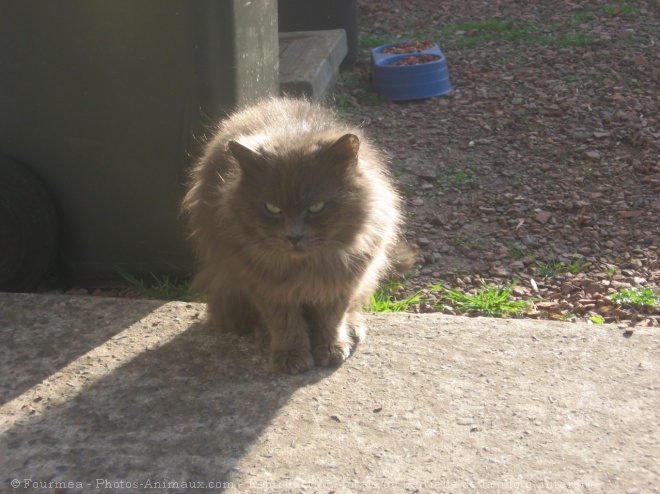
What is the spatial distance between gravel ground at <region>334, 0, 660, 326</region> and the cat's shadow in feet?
4.01

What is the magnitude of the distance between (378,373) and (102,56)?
205 cm

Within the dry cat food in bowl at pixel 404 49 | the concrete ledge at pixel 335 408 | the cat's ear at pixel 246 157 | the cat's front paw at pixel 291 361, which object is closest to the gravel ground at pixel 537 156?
the dry cat food in bowl at pixel 404 49

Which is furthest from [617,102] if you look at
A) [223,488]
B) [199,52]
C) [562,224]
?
[223,488]

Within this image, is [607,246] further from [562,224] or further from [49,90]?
[49,90]

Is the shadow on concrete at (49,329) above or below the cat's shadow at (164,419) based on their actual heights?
below

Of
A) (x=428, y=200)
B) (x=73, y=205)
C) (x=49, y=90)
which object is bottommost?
(x=428, y=200)

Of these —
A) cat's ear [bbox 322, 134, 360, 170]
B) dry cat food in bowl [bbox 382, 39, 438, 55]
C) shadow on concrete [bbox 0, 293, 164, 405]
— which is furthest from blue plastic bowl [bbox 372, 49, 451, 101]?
cat's ear [bbox 322, 134, 360, 170]

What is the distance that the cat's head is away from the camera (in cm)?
312

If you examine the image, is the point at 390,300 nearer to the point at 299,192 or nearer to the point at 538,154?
the point at 299,192

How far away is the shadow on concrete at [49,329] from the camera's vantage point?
3.32 metres

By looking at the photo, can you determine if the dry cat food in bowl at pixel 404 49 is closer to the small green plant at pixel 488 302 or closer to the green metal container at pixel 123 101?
the green metal container at pixel 123 101

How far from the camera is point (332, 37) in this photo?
7.21 m

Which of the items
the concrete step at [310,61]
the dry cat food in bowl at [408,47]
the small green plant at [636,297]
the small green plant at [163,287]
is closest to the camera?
the small green plant at [636,297]

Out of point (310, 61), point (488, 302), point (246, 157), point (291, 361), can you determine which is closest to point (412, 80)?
point (310, 61)
